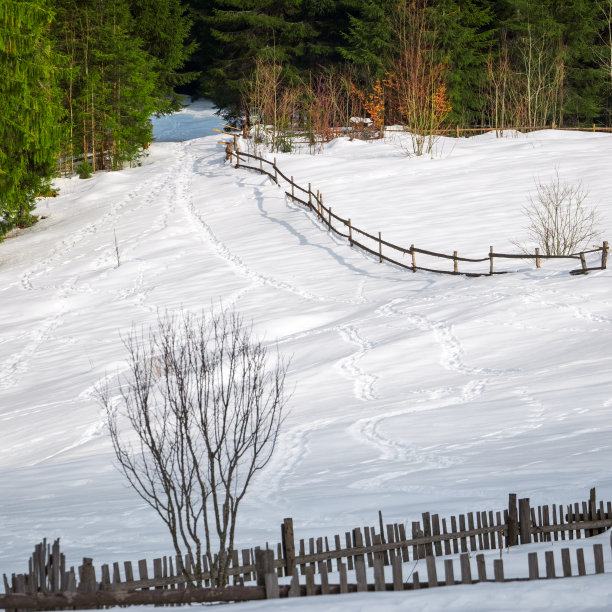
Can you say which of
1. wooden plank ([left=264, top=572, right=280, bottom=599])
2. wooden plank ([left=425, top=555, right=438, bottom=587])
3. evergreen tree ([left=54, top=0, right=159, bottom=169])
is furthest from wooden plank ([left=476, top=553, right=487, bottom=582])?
evergreen tree ([left=54, top=0, right=159, bottom=169])

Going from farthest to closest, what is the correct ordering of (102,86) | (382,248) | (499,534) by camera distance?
(102,86) → (382,248) → (499,534)

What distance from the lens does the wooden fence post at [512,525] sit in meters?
7.33

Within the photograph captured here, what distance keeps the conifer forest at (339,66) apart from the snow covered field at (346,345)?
20.4ft

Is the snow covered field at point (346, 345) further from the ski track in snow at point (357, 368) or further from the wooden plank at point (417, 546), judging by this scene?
the wooden plank at point (417, 546)

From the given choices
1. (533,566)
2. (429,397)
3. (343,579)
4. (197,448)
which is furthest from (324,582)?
(429,397)

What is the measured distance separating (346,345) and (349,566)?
34.2ft

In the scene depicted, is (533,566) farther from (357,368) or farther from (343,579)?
(357,368)

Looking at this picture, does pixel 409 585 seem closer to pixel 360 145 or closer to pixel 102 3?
pixel 360 145

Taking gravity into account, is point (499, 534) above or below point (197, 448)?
below

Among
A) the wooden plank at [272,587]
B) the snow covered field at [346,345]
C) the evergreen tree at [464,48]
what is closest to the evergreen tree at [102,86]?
the snow covered field at [346,345]

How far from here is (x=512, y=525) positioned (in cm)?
740

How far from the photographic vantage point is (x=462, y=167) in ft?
121

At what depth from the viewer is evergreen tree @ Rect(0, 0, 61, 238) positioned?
23594mm

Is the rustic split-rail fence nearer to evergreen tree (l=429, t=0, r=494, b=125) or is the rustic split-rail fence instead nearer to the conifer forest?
the conifer forest
